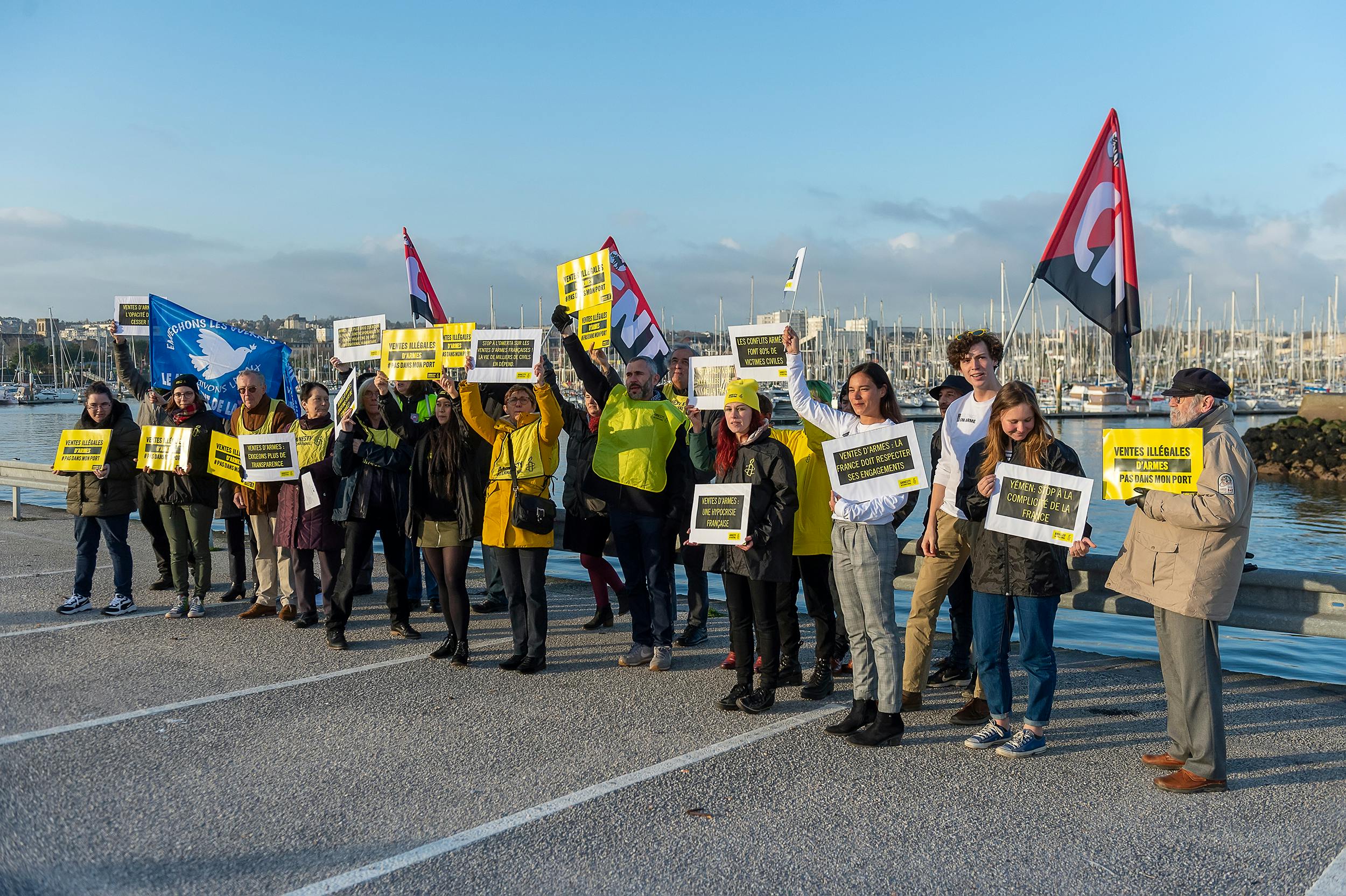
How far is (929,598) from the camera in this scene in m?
6.21

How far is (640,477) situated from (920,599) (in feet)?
6.87

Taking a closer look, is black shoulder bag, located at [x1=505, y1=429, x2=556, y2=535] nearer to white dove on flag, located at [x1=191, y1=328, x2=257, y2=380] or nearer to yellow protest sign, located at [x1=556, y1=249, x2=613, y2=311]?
yellow protest sign, located at [x1=556, y1=249, x2=613, y2=311]

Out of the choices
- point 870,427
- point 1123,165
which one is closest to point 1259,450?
point 1123,165

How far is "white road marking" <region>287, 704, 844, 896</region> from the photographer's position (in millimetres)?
3930

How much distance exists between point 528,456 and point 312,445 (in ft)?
7.67

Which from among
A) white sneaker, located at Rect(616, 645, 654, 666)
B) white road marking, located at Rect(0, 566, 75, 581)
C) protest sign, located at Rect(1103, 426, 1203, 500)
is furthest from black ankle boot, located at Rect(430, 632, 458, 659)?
white road marking, located at Rect(0, 566, 75, 581)

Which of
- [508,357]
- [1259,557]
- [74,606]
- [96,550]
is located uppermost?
[508,357]

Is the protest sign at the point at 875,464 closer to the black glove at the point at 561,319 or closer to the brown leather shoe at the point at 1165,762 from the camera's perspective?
the brown leather shoe at the point at 1165,762

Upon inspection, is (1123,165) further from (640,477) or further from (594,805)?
(594,805)

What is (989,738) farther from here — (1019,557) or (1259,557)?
(1259,557)

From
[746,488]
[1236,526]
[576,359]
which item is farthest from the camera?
[576,359]

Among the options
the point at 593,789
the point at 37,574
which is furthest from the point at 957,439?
the point at 37,574

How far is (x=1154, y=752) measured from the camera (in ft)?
17.5

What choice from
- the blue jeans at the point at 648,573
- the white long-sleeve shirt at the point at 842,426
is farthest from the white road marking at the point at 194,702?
the white long-sleeve shirt at the point at 842,426
